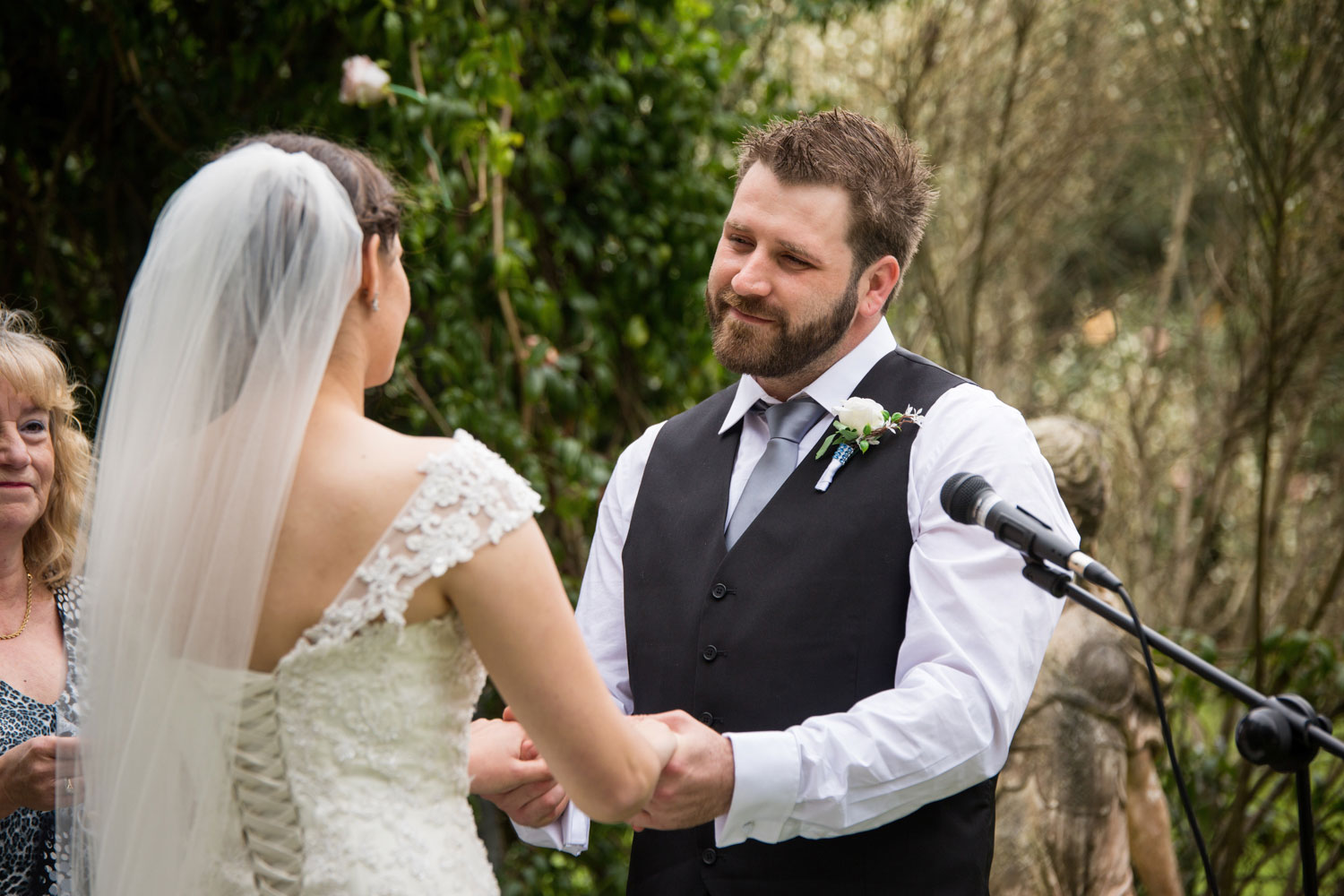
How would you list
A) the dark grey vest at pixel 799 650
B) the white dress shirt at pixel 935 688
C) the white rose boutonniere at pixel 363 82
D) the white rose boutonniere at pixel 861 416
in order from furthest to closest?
the white rose boutonniere at pixel 363 82 → the white rose boutonniere at pixel 861 416 → the dark grey vest at pixel 799 650 → the white dress shirt at pixel 935 688

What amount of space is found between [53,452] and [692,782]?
5.00 ft

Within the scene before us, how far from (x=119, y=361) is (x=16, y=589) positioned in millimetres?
1002

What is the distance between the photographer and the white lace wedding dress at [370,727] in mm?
1450

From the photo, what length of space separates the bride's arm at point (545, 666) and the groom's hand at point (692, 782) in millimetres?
125

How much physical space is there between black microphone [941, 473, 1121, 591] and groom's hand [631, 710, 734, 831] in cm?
50

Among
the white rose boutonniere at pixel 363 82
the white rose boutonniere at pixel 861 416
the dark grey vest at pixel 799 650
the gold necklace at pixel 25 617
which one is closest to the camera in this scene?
the dark grey vest at pixel 799 650

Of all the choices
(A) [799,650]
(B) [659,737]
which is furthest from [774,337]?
(B) [659,737]

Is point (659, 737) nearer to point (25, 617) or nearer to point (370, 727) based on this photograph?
point (370, 727)

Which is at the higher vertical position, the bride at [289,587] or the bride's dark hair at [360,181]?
the bride's dark hair at [360,181]

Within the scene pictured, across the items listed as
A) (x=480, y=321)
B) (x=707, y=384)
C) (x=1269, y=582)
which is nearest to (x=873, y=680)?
(x=480, y=321)

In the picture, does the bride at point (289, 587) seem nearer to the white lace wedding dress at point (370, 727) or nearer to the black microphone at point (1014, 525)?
the white lace wedding dress at point (370, 727)

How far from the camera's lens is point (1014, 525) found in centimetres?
155

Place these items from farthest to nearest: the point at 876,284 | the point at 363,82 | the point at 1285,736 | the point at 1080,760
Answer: the point at 363,82 → the point at 1080,760 → the point at 876,284 → the point at 1285,736

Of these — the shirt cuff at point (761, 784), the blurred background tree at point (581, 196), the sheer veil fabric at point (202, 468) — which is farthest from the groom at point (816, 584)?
the blurred background tree at point (581, 196)
